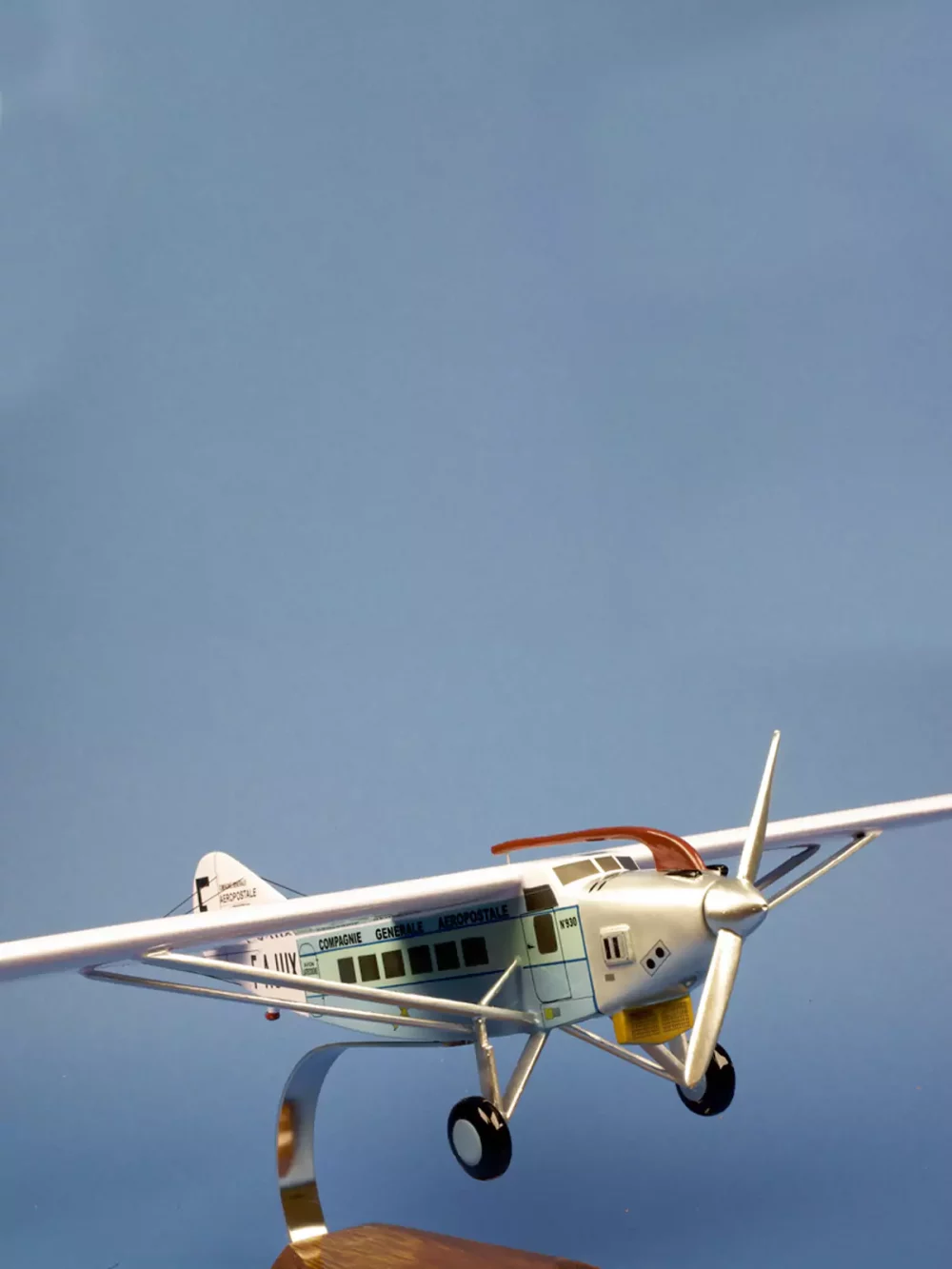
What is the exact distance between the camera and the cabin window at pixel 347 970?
11047 millimetres

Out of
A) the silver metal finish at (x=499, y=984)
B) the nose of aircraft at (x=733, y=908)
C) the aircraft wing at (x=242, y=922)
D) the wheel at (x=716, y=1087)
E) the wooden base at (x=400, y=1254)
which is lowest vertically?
the wooden base at (x=400, y=1254)

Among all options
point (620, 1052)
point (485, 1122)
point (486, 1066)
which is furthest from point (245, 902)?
point (620, 1052)

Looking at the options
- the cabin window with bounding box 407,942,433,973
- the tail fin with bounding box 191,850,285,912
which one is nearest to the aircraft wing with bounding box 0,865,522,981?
the cabin window with bounding box 407,942,433,973

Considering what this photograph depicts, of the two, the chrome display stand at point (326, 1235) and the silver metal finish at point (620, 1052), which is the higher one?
the silver metal finish at point (620, 1052)

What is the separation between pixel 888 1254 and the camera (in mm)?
11219

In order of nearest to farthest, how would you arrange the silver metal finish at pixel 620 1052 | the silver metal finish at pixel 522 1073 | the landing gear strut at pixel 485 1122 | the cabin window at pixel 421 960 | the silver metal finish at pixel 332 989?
the silver metal finish at pixel 332 989 < the landing gear strut at pixel 485 1122 < the silver metal finish at pixel 522 1073 < the silver metal finish at pixel 620 1052 < the cabin window at pixel 421 960

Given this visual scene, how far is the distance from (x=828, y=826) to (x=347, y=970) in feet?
12.1

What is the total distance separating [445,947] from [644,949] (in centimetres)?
165

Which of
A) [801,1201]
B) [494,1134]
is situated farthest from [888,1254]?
[494,1134]

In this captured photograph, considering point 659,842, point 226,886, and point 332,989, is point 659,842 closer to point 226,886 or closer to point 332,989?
point 332,989

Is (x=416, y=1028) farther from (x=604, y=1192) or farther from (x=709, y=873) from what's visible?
(x=604, y=1192)

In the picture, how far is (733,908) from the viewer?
919cm

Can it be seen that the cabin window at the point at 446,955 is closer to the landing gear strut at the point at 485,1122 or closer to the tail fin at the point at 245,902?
the landing gear strut at the point at 485,1122

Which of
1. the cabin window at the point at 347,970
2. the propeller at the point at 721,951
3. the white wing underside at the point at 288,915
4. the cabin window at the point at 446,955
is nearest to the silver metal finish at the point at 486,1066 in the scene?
the cabin window at the point at 446,955
